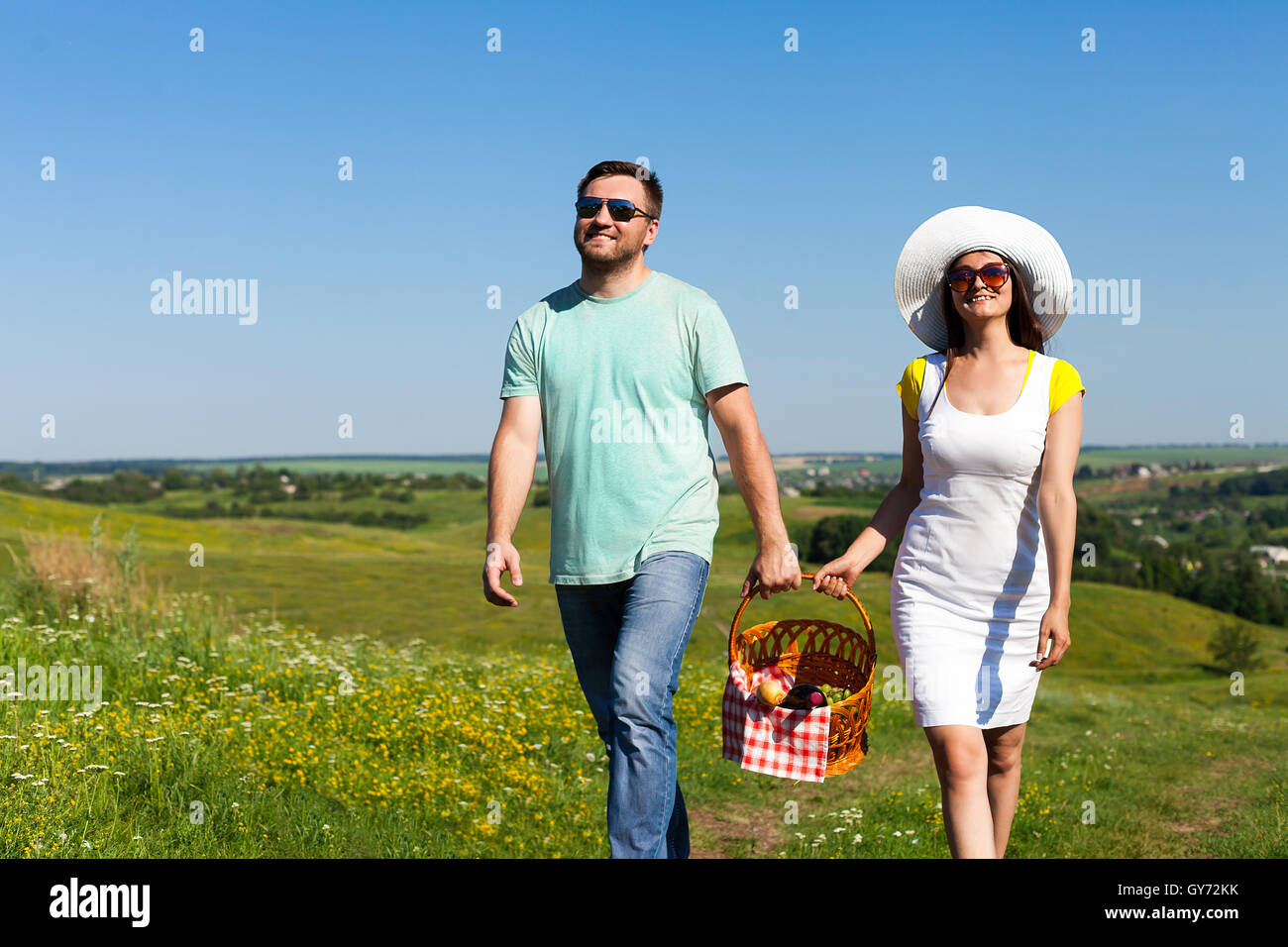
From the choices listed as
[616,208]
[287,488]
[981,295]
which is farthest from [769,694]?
[287,488]

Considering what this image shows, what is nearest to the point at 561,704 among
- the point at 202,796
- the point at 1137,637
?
the point at 202,796

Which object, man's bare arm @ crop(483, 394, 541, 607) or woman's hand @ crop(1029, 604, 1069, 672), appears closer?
woman's hand @ crop(1029, 604, 1069, 672)

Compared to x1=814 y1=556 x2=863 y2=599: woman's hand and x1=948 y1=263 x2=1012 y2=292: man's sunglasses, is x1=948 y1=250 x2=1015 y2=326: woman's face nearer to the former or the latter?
x1=948 y1=263 x2=1012 y2=292: man's sunglasses

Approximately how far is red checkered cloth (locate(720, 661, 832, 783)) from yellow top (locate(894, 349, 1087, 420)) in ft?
3.92

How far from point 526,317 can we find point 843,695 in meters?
2.08

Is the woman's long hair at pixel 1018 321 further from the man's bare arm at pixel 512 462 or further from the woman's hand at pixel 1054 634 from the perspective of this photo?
the man's bare arm at pixel 512 462

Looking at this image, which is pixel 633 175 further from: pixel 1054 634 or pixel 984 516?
pixel 1054 634

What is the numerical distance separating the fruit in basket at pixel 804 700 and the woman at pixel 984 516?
387mm

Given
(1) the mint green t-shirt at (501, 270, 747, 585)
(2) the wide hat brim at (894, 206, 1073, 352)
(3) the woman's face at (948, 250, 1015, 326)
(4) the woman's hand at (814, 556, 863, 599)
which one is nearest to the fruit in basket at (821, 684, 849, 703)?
(4) the woman's hand at (814, 556, 863, 599)

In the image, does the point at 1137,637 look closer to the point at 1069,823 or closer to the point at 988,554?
the point at 1069,823

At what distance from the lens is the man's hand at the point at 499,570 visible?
4223mm

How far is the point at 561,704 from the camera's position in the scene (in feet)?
27.5

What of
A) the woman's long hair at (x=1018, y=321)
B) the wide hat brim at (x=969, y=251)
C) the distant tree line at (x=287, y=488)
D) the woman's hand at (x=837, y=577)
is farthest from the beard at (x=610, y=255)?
the distant tree line at (x=287, y=488)

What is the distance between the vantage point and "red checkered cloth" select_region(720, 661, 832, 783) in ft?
13.7
